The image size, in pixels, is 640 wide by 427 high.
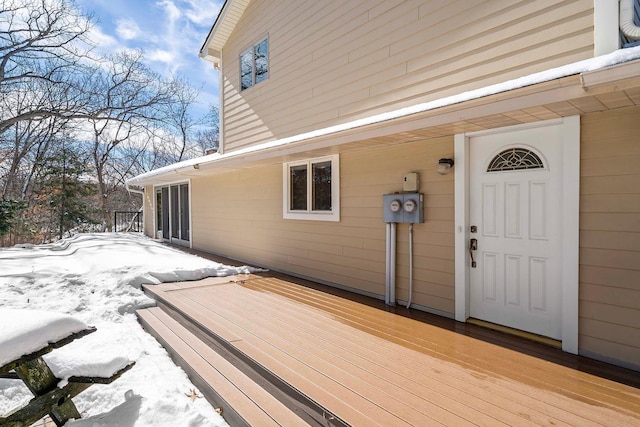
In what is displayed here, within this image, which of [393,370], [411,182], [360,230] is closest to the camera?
[393,370]

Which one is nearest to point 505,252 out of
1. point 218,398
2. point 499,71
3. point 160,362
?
point 499,71

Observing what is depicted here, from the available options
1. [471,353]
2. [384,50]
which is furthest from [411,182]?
[471,353]

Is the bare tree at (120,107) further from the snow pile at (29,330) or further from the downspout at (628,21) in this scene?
the downspout at (628,21)

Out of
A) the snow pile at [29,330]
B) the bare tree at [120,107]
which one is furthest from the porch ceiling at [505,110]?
the bare tree at [120,107]

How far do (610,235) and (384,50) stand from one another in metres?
3.21

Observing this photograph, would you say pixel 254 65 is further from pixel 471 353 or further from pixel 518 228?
pixel 471 353

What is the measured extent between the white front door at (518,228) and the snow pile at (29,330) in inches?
143

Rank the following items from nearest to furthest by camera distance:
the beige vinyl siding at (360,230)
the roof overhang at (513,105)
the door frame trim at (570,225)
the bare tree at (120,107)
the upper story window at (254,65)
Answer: the roof overhang at (513,105)
the door frame trim at (570,225)
the beige vinyl siding at (360,230)
the upper story window at (254,65)
the bare tree at (120,107)

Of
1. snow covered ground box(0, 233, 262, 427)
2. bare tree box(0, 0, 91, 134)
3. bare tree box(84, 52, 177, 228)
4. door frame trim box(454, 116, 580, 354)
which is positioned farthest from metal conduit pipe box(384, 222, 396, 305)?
bare tree box(84, 52, 177, 228)

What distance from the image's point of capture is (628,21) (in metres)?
2.59

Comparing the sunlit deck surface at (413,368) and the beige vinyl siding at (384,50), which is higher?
the beige vinyl siding at (384,50)

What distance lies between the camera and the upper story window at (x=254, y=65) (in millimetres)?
6770

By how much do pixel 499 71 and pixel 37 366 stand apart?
4.36 meters

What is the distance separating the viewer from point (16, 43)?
1138 cm
